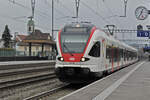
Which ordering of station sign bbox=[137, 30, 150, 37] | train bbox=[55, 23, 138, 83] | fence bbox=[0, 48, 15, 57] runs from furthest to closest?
station sign bbox=[137, 30, 150, 37] < fence bbox=[0, 48, 15, 57] < train bbox=[55, 23, 138, 83]

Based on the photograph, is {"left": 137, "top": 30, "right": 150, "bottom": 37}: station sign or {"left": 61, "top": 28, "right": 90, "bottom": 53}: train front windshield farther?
{"left": 137, "top": 30, "right": 150, "bottom": 37}: station sign

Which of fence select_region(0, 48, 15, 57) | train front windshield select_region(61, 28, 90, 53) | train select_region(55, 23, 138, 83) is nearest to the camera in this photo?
train select_region(55, 23, 138, 83)

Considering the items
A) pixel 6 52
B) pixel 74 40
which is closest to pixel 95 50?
pixel 74 40

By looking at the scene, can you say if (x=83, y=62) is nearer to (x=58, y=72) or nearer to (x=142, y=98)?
(x=58, y=72)

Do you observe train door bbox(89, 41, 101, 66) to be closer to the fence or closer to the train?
the train

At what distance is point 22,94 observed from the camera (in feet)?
40.1

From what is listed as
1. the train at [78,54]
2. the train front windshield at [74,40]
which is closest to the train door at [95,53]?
the train at [78,54]

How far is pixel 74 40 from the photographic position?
1377 centimetres

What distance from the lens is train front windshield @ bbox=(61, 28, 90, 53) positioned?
13.5m

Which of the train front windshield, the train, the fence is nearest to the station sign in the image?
the fence

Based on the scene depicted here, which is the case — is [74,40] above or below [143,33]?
below

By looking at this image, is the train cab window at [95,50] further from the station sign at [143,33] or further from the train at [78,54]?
the station sign at [143,33]

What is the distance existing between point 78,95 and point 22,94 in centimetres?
380

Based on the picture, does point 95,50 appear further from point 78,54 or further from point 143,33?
point 143,33
